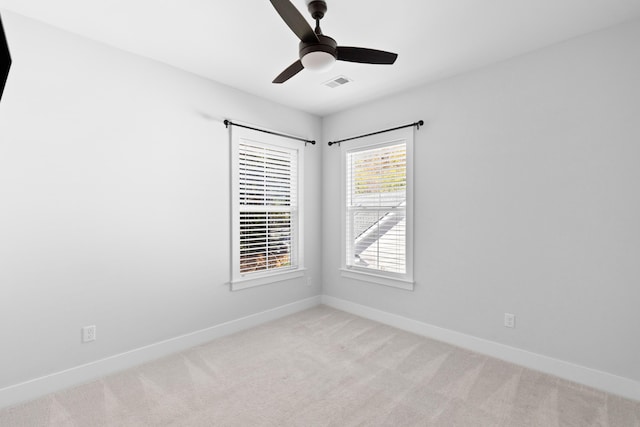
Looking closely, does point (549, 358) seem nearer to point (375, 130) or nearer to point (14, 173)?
point (375, 130)

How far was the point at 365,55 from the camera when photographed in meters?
2.12

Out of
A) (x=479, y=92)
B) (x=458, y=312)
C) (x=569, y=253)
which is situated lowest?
(x=458, y=312)

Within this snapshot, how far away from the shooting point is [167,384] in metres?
2.47

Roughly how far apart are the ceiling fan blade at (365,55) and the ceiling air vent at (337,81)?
1.09 meters

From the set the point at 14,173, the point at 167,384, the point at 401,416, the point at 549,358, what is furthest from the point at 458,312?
the point at 14,173

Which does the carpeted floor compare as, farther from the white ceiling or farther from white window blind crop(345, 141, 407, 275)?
the white ceiling

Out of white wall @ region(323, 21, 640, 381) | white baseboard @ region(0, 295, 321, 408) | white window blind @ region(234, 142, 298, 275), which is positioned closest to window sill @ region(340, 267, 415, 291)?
white wall @ region(323, 21, 640, 381)

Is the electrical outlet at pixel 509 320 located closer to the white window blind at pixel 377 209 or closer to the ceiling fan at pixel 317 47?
the white window blind at pixel 377 209

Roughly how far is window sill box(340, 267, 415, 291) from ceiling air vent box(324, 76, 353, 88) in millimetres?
2179

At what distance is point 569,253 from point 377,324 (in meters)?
1.99

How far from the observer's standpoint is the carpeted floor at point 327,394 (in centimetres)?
209

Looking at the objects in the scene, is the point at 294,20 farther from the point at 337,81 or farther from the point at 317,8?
the point at 337,81

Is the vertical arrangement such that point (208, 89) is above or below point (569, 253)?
above

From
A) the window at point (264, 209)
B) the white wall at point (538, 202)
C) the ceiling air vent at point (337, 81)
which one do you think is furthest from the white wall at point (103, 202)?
the white wall at point (538, 202)
